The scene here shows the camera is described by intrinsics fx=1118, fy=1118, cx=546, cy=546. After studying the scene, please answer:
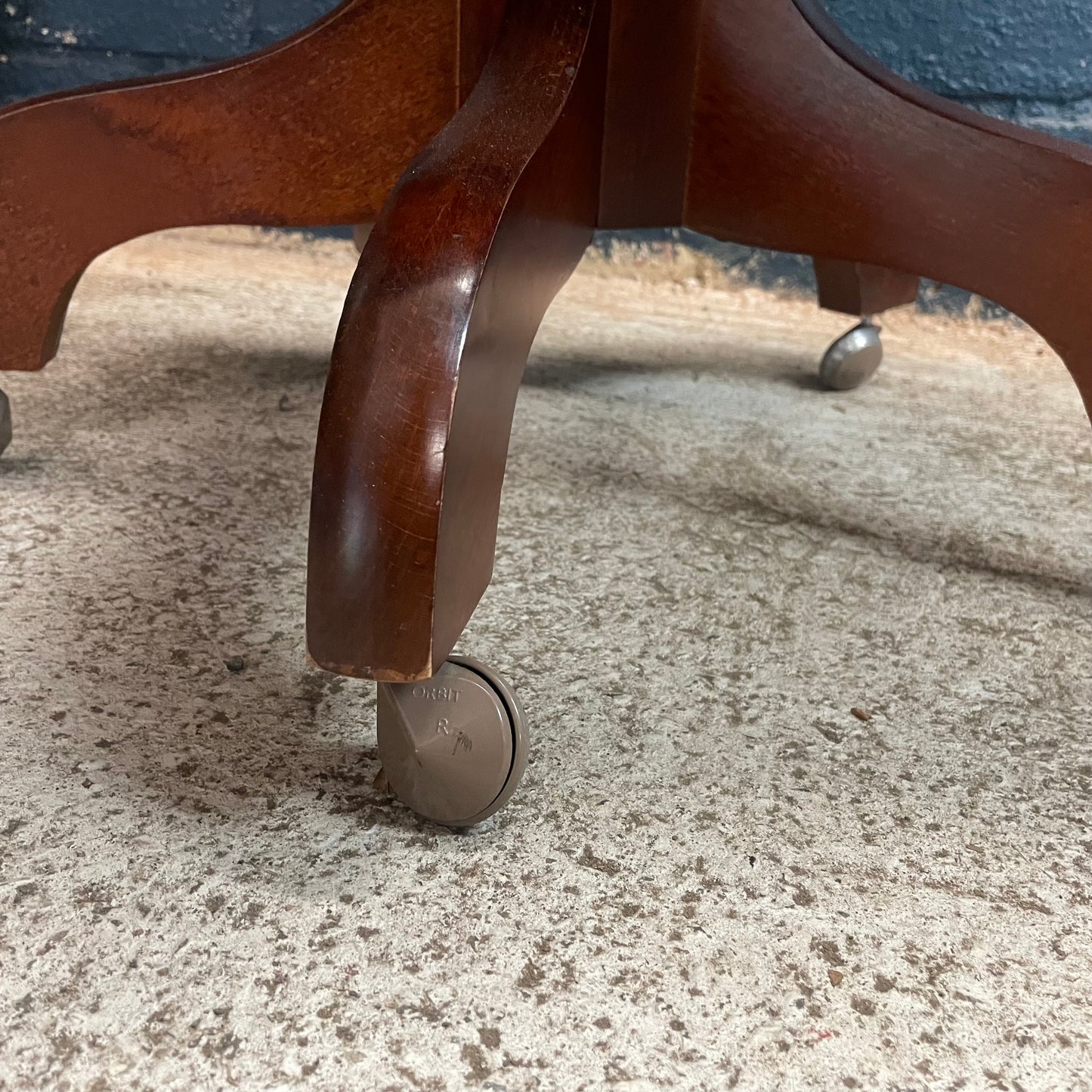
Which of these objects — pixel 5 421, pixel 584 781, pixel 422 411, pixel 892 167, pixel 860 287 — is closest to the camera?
pixel 422 411

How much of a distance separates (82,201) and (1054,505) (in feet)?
2.93

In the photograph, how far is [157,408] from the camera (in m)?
1.15

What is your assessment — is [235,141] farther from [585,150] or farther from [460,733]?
[460,733]

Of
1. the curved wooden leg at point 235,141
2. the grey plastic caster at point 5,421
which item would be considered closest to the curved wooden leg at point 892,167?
the curved wooden leg at point 235,141

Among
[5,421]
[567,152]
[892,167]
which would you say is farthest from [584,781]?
[5,421]

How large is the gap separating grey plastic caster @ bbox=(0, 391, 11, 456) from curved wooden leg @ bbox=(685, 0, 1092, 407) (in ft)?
2.03

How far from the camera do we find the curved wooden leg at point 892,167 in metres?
0.79

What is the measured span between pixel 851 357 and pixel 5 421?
0.94m

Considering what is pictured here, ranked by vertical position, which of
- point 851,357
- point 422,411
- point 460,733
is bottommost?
point 851,357

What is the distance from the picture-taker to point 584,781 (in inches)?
24.9

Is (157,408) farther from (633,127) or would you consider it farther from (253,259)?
(253,259)

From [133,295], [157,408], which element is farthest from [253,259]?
[157,408]

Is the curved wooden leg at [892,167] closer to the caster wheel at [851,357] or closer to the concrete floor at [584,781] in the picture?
the concrete floor at [584,781]

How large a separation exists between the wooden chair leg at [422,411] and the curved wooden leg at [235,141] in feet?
0.73
